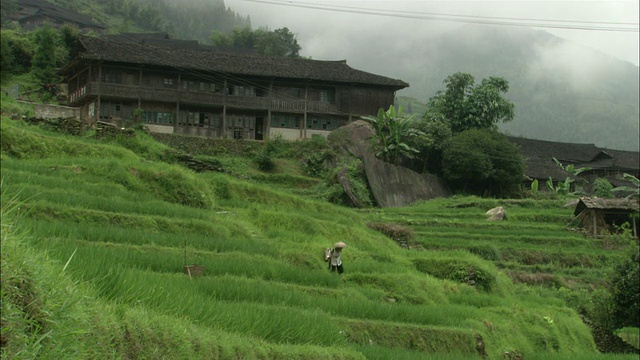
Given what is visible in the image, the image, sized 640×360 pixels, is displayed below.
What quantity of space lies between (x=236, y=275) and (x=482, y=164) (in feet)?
96.1

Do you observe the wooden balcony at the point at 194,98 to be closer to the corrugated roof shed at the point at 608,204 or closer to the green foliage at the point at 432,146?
the green foliage at the point at 432,146

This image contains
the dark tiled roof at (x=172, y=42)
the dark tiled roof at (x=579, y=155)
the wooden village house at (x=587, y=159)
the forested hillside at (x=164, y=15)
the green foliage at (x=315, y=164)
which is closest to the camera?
the green foliage at (x=315, y=164)

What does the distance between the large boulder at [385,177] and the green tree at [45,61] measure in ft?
66.5

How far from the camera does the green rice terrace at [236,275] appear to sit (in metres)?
3.74

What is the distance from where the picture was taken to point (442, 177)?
38.8 m

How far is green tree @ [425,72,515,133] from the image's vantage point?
4384 centimetres

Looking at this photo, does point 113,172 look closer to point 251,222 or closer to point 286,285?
point 251,222


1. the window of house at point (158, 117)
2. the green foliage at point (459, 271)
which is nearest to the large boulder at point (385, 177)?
the window of house at point (158, 117)

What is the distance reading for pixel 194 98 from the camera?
4097 cm

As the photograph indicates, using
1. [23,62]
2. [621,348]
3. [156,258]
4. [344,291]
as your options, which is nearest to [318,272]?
[344,291]

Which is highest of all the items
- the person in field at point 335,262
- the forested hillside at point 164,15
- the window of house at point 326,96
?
the forested hillside at point 164,15

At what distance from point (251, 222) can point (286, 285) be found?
22.3ft

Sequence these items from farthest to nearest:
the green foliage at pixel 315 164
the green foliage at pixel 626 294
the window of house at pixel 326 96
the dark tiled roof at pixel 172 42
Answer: the dark tiled roof at pixel 172 42
the window of house at pixel 326 96
the green foliage at pixel 315 164
the green foliage at pixel 626 294

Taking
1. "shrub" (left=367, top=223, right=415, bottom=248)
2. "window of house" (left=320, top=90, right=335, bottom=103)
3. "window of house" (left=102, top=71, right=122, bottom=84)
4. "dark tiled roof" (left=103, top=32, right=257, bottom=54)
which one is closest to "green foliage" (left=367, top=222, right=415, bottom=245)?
"shrub" (left=367, top=223, right=415, bottom=248)
